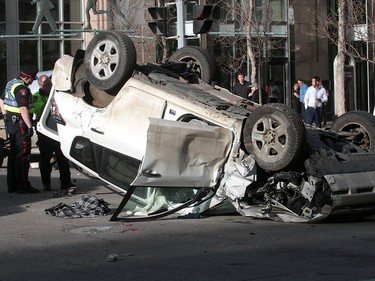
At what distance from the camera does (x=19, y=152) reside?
13.1 meters

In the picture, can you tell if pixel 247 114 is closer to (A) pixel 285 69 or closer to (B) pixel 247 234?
(B) pixel 247 234

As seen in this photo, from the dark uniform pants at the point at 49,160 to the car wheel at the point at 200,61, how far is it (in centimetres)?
262

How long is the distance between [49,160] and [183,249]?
18.3 ft

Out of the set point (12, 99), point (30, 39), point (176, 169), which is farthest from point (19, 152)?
point (30, 39)

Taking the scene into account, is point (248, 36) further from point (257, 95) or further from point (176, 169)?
point (176, 169)

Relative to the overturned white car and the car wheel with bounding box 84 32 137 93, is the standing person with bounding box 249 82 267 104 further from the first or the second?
the car wheel with bounding box 84 32 137 93

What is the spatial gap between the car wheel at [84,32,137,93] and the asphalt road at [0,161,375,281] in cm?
157

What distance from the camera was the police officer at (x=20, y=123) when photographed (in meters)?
13.0

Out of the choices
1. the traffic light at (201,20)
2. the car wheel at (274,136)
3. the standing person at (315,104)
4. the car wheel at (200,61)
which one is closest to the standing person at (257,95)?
the standing person at (315,104)

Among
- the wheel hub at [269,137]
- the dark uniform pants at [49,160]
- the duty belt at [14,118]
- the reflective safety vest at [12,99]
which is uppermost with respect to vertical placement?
the reflective safety vest at [12,99]

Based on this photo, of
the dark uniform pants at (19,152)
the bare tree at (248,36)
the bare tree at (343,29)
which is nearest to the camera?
the dark uniform pants at (19,152)

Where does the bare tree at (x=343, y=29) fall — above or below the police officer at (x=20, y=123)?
above

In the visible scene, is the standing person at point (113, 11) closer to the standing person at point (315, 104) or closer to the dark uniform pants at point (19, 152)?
the standing person at point (315, 104)

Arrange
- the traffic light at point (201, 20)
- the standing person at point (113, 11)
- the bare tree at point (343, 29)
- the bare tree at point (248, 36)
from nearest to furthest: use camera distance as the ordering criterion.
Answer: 1. the traffic light at point (201, 20)
2. the bare tree at point (343, 29)
3. the standing person at point (113, 11)
4. the bare tree at point (248, 36)
